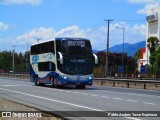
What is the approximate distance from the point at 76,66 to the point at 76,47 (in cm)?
145

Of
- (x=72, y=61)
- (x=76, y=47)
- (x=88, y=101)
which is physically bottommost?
(x=88, y=101)

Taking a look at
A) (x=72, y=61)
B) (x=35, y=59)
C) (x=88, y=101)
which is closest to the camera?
(x=88, y=101)

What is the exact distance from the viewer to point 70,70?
3119 centimetres

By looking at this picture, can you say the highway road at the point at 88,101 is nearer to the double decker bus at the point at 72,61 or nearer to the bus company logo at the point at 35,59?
the double decker bus at the point at 72,61

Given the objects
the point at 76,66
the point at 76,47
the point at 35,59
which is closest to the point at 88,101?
the point at 76,66

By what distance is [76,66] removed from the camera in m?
31.2

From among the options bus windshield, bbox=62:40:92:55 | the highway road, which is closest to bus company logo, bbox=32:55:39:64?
bus windshield, bbox=62:40:92:55

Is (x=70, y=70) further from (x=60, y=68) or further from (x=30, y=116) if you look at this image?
(x=30, y=116)

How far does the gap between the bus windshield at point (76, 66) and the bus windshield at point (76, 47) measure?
0.55 meters

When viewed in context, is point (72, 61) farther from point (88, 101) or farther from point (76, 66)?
point (88, 101)

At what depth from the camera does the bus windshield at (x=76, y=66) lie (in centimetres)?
3105

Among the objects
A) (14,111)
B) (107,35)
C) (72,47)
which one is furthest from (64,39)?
(107,35)

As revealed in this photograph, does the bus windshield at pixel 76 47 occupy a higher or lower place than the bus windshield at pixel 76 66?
higher

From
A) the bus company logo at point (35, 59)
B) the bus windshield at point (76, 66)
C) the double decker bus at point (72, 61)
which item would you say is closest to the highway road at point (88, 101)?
the double decker bus at point (72, 61)
